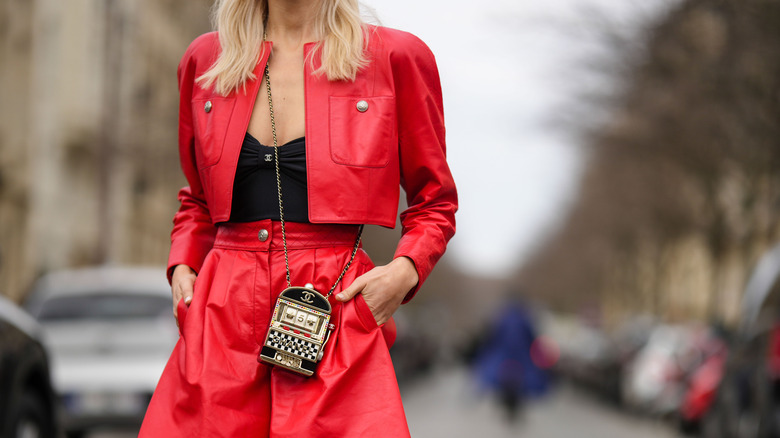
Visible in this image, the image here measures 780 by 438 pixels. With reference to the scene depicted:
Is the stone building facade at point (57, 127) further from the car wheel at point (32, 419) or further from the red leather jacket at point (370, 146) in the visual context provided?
the red leather jacket at point (370, 146)

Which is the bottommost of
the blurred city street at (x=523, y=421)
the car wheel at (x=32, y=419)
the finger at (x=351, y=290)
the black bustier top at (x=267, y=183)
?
the blurred city street at (x=523, y=421)

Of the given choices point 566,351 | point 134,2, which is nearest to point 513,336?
point 134,2

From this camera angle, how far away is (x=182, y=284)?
9.58 feet

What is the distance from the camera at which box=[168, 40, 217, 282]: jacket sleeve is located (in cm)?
304

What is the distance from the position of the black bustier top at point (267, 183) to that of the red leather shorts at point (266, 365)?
0.10ft

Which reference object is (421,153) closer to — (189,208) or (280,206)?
(280,206)

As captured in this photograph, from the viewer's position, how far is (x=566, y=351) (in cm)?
4222

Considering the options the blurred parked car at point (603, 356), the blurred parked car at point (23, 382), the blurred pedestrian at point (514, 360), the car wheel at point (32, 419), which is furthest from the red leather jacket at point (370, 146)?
the blurred parked car at point (603, 356)

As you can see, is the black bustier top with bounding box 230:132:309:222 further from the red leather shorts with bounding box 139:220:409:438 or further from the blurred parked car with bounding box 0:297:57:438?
the blurred parked car with bounding box 0:297:57:438

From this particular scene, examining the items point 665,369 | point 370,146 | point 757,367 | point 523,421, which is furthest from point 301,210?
point 665,369

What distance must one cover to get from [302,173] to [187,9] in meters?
27.9

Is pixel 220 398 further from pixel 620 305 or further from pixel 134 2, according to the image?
pixel 620 305

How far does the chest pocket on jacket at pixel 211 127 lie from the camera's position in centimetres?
287

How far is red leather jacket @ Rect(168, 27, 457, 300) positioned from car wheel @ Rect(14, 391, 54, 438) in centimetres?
342
